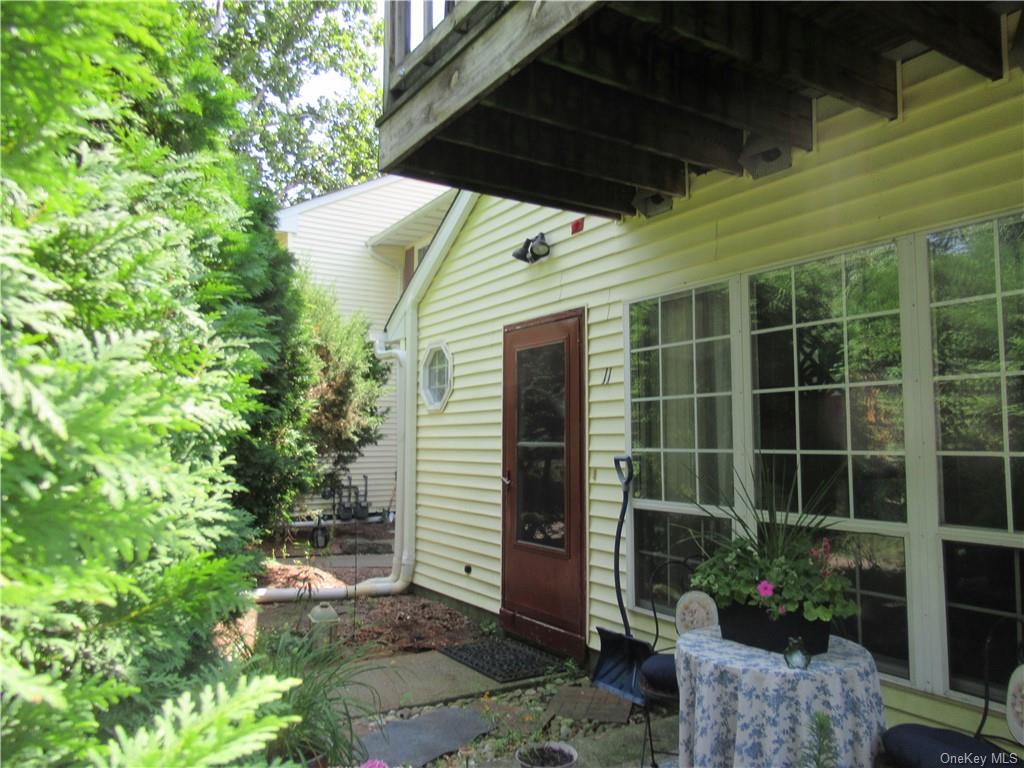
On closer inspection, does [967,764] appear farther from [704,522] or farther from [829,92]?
[829,92]

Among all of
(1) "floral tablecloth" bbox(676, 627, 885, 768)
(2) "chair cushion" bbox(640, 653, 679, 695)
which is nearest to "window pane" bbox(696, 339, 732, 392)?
(2) "chair cushion" bbox(640, 653, 679, 695)

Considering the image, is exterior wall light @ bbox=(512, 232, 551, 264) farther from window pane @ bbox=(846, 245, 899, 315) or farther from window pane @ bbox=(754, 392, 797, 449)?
window pane @ bbox=(846, 245, 899, 315)

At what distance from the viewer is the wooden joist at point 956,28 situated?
7.97ft

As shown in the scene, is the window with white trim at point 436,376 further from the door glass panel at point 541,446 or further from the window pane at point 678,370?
the window pane at point 678,370

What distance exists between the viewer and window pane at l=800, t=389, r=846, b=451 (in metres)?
3.21

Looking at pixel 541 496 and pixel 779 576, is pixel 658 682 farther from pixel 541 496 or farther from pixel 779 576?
pixel 541 496

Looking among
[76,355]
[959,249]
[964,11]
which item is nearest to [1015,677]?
[959,249]

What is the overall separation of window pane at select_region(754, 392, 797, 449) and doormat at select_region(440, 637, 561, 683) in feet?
7.28

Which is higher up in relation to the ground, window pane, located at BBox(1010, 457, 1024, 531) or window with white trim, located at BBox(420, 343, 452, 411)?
window with white trim, located at BBox(420, 343, 452, 411)

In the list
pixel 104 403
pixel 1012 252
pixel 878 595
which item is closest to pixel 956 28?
pixel 1012 252

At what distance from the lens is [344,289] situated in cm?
1379

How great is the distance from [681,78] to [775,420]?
5.39 ft

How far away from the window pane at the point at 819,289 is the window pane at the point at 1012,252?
67cm
